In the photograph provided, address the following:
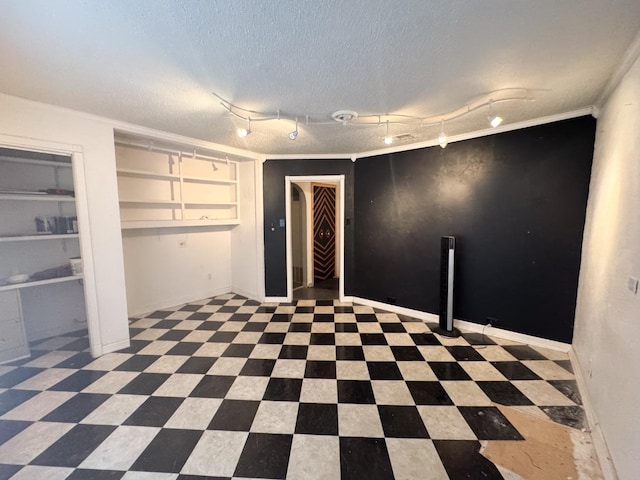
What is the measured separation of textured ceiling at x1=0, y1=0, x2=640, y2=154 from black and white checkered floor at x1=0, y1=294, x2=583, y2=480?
241cm

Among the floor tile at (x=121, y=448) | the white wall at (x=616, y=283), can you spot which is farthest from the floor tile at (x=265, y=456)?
the white wall at (x=616, y=283)

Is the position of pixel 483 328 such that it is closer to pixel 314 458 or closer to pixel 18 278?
pixel 314 458

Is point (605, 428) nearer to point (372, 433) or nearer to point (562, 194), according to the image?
point (372, 433)

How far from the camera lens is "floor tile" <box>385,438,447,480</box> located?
4.69 ft

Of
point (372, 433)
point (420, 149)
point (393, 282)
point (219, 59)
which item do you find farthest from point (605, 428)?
point (219, 59)

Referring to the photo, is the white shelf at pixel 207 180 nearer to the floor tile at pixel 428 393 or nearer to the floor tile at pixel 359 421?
the floor tile at pixel 359 421

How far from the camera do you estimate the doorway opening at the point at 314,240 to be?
512cm

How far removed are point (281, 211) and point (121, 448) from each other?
3165 mm

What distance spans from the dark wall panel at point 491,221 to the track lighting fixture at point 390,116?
638mm

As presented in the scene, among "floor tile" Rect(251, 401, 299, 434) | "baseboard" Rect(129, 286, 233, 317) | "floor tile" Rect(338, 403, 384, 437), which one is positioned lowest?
"floor tile" Rect(251, 401, 299, 434)

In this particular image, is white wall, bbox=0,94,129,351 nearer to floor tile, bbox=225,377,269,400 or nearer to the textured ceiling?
the textured ceiling

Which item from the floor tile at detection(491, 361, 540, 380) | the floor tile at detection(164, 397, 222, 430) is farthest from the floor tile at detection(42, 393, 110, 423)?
the floor tile at detection(491, 361, 540, 380)

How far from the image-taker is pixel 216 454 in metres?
1.57

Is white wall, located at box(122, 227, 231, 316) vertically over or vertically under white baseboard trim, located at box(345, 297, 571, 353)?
over
